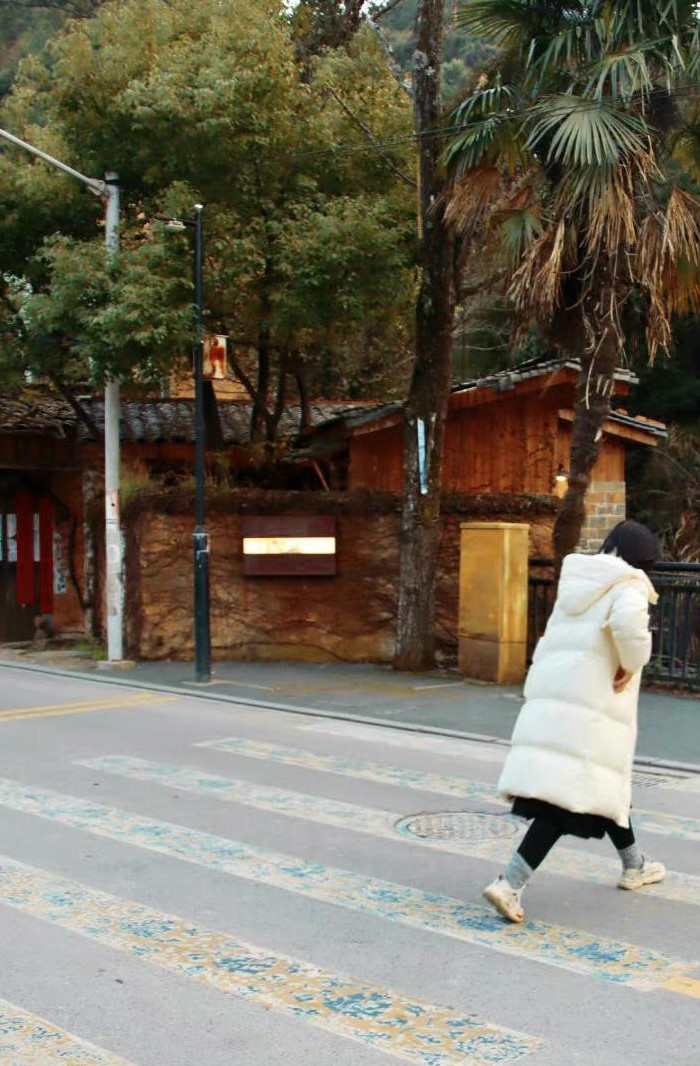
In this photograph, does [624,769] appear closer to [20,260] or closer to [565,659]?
[565,659]

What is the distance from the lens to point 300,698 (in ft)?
43.1

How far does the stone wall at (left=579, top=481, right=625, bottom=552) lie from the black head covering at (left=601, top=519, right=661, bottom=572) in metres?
11.6

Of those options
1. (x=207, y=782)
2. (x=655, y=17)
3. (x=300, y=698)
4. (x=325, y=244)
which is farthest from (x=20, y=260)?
(x=207, y=782)

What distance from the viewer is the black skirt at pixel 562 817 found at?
572 centimetres

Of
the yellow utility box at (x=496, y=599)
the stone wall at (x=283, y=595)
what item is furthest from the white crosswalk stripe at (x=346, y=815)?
the stone wall at (x=283, y=595)

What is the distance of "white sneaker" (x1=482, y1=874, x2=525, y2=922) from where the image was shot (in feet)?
18.6

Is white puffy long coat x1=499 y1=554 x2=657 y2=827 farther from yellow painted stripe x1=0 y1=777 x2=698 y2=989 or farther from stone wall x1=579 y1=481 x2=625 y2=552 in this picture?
stone wall x1=579 y1=481 x2=625 y2=552

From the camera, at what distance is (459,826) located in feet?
24.9

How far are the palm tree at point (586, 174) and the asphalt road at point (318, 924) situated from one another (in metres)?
5.02

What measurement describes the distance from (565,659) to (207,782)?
Result: 3804 mm

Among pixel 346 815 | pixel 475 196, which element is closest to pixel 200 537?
pixel 475 196

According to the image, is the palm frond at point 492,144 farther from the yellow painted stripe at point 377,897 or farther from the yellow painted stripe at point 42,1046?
the yellow painted stripe at point 42,1046

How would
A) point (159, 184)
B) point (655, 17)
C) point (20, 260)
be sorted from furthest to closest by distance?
point (20, 260), point (159, 184), point (655, 17)

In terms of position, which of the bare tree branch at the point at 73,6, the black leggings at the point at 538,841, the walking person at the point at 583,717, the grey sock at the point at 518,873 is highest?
the bare tree branch at the point at 73,6
